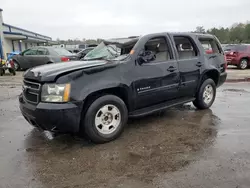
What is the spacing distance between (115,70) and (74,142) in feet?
4.58

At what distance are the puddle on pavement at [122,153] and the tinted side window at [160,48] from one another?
4.42 ft

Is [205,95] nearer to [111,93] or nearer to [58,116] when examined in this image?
[111,93]

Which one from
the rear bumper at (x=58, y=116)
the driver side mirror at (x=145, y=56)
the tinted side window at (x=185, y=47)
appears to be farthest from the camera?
the tinted side window at (x=185, y=47)

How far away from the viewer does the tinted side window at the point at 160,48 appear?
4883mm

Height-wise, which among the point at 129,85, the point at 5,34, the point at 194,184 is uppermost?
the point at 5,34

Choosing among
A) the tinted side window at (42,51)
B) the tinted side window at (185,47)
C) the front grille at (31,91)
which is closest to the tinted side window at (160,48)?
the tinted side window at (185,47)

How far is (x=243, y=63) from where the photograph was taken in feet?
52.3

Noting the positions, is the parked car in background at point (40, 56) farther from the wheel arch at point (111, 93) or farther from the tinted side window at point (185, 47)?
Answer: the wheel arch at point (111, 93)

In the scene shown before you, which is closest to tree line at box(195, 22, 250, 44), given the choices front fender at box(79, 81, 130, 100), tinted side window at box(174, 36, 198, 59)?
tinted side window at box(174, 36, 198, 59)

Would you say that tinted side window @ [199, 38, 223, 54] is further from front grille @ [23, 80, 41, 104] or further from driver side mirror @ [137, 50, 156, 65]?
front grille @ [23, 80, 41, 104]

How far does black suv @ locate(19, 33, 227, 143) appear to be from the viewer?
3.72 meters

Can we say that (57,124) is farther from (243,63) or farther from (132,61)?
(243,63)

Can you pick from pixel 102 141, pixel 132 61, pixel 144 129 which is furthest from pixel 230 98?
pixel 102 141

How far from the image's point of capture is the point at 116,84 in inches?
162
